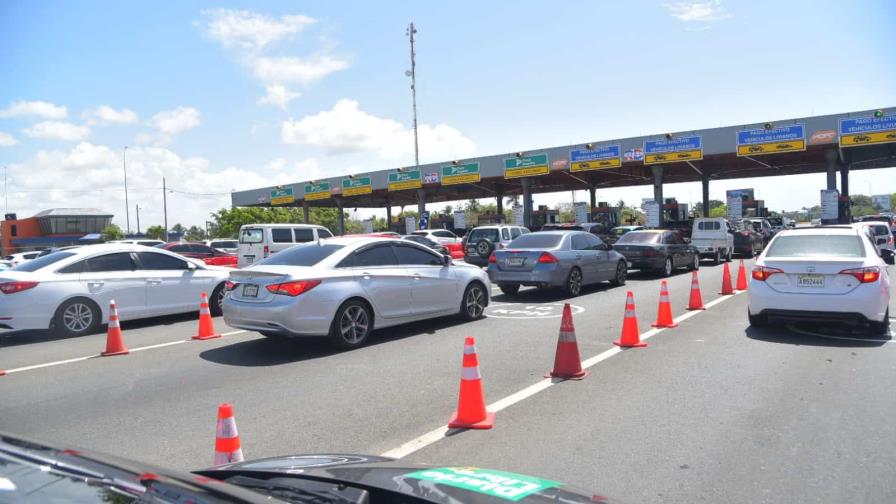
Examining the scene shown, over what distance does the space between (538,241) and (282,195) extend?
128 feet

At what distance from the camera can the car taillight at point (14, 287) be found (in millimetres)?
9852

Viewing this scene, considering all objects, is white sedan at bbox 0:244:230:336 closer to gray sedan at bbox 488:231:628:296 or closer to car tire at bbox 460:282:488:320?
car tire at bbox 460:282:488:320

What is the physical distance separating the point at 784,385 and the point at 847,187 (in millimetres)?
37696

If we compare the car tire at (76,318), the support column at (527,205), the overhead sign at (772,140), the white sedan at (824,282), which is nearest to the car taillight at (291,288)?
the car tire at (76,318)

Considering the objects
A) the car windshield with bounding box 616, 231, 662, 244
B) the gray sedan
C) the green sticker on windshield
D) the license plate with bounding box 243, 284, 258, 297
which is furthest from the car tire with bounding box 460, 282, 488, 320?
the car windshield with bounding box 616, 231, 662, 244

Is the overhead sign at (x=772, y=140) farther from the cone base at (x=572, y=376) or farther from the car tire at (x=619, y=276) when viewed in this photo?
the cone base at (x=572, y=376)

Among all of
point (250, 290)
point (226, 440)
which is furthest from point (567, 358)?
point (250, 290)

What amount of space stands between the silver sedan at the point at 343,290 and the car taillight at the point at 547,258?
3.62 m

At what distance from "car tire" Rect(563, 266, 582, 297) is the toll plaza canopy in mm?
20111

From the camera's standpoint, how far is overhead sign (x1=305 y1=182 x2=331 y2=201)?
4712 cm

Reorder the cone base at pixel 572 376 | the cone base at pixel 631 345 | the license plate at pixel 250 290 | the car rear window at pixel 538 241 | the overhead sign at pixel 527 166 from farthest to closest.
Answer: the overhead sign at pixel 527 166 → the car rear window at pixel 538 241 → the cone base at pixel 631 345 → the license plate at pixel 250 290 → the cone base at pixel 572 376

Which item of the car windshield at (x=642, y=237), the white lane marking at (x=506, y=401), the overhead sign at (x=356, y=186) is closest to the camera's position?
the white lane marking at (x=506, y=401)

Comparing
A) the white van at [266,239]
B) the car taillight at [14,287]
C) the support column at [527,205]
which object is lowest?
the car taillight at [14,287]

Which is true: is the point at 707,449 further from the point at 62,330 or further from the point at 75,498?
the point at 62,330
